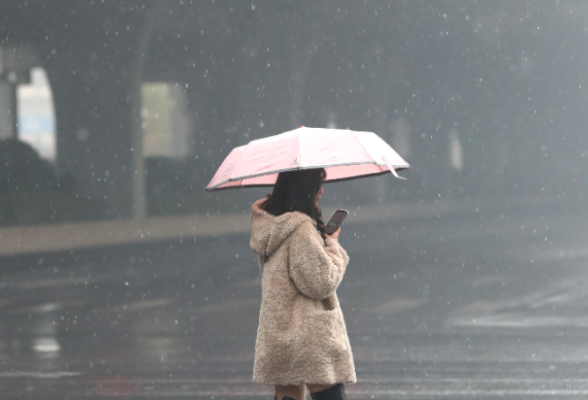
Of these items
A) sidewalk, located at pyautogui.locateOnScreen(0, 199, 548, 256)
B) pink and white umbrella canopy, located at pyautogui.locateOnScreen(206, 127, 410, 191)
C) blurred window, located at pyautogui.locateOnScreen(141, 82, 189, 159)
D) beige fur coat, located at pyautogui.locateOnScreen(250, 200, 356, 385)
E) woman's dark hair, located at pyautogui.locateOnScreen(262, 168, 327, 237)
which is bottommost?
beige fur coat, located at pyautogui.locateOnScreen(250, 200, 356, 385)

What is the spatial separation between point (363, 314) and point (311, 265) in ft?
19.4

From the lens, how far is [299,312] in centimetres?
384

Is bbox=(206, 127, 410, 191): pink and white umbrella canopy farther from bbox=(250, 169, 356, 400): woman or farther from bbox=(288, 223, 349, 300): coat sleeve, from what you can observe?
bbox=(288, 223, 349, 300): coat sleeve

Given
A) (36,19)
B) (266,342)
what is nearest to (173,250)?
(36,19)

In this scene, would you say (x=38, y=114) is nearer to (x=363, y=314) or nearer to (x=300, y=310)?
(x=363, y=314)

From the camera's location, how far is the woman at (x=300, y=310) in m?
3.80

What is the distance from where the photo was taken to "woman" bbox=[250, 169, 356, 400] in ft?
12.5

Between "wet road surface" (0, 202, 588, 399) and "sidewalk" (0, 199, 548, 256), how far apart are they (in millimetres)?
127

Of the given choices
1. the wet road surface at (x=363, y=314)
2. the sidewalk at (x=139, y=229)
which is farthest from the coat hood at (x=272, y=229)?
the sidewalk at (x=139, y=229)

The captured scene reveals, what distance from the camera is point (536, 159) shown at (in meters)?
11.5

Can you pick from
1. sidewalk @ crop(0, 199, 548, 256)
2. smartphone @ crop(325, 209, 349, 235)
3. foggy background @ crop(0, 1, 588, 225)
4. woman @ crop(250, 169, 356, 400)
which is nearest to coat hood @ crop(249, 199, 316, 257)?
woman @ crop(250, 169, 356, 400)

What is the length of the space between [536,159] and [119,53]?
17.6 ft

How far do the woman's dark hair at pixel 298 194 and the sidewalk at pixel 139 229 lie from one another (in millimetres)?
6687

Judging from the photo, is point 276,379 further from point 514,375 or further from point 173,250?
point 173,250
